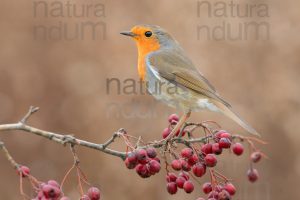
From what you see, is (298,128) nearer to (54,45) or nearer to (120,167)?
(120,167)

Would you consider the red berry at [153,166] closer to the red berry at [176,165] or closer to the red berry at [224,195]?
the red berry at [176,165]

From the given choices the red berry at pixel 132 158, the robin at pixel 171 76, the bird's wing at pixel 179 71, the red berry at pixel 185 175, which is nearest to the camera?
the red berry at pixel 132 158

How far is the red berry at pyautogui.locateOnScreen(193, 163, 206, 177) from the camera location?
2.59 metres

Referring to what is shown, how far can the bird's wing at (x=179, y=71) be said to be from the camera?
4035mm

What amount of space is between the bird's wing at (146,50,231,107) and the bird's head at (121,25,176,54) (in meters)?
0.07

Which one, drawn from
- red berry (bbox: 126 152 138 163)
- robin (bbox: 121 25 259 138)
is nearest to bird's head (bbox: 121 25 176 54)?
robin (bbox: 121 25 259 138)

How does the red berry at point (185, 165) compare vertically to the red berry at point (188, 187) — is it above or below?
above

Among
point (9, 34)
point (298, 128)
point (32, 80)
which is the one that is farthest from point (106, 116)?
point (298, 128)

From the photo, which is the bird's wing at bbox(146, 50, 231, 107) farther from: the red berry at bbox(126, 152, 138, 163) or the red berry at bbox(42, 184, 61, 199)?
the red berry at bbox(42, 184, 61, 199)

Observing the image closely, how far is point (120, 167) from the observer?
680cm

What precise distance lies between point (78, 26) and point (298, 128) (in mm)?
2870

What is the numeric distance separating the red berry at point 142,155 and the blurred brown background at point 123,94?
400cm

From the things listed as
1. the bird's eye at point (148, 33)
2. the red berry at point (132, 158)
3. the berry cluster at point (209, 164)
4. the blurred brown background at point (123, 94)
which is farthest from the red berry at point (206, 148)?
the blurred brown background at point (123, 94)

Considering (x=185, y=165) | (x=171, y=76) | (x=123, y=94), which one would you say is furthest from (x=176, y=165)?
(x=123, y=94)
